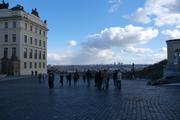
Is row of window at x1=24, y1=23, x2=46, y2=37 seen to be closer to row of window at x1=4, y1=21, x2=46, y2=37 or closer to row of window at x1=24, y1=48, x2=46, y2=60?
row of window at x1=4, y1=21, x2=46, y2=37

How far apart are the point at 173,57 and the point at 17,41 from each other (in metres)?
49.2

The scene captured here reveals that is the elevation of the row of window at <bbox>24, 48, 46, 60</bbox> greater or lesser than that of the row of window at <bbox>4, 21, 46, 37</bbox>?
lesser

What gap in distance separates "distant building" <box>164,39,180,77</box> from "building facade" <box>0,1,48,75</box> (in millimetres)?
45492

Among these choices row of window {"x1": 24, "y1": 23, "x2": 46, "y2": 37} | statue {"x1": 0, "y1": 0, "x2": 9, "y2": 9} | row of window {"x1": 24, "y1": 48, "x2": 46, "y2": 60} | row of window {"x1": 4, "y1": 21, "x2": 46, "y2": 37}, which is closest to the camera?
row of window {"x1": 4, "y1": 21, "x2": 46, "y2": 37}

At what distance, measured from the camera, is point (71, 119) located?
11.6m

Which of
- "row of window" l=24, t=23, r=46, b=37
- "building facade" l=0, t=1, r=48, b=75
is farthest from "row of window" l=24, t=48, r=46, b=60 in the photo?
"row of window" l=24, t=23, r=46, b=37

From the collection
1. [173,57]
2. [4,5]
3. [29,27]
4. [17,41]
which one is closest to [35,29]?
[29,27]

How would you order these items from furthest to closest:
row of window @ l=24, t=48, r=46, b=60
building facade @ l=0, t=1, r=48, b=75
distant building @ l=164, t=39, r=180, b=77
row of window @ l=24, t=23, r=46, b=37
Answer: row of window @ l=24, t=23, r=46, b=37, row of window @ l=24, t=48, r=46, b=60, building facade @ l=0, t=1, r=48, b=75, distant building @ l=164, t=39, r=180, b=77

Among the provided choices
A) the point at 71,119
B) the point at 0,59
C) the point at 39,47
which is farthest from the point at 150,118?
the point at 39,47

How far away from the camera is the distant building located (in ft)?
131

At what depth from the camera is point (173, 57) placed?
42000 millimetres

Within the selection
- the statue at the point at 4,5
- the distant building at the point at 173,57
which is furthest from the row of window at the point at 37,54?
the distant building at the point at 173,57

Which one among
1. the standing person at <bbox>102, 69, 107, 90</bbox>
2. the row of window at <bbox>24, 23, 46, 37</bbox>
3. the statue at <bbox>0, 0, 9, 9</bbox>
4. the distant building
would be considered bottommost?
the standing person at <bbox>102, 69, 107, 90</bbox>

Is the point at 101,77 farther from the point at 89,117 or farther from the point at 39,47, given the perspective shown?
the point at 39,47
